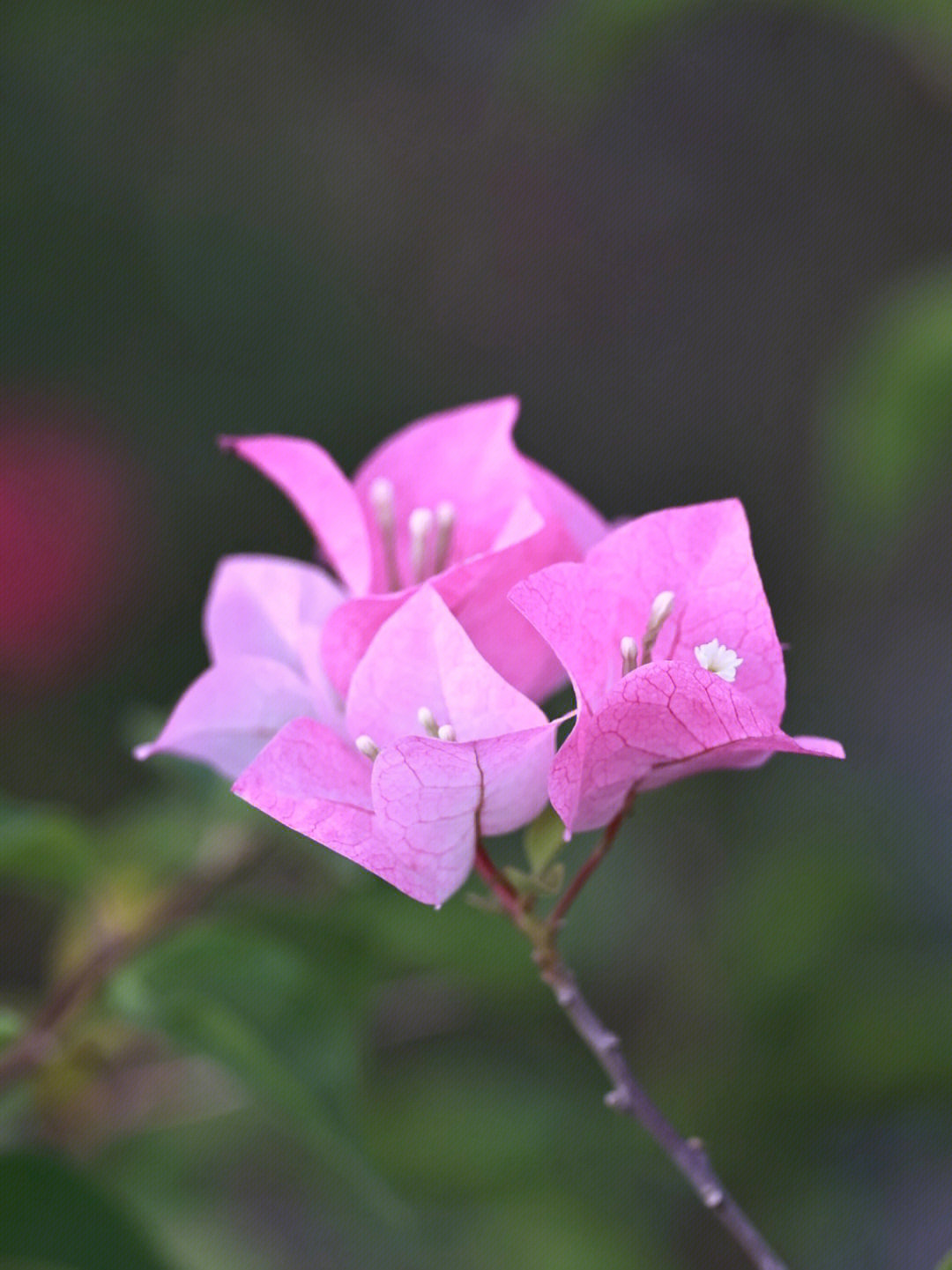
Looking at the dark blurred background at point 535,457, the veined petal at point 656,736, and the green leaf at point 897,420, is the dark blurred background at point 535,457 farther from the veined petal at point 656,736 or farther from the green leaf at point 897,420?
the veined petal at point 656,736

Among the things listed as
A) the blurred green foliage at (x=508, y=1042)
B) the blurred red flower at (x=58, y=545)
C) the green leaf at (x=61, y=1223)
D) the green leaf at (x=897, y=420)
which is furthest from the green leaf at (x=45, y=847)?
the blurred red flower at (x=58, y=545)

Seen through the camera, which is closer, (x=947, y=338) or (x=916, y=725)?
(x=947, y=338)

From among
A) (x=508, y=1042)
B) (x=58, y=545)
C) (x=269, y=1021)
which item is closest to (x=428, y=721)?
(x=269, y=1021)

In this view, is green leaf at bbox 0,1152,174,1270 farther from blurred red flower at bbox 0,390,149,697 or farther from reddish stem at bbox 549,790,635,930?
blurred red flower at bbox 0,390,149,697

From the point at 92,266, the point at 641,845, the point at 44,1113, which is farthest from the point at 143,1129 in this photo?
the point at 92,266

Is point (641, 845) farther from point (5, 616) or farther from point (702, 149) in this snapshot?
point (702, 149)

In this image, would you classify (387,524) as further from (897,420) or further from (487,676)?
(897,420)
